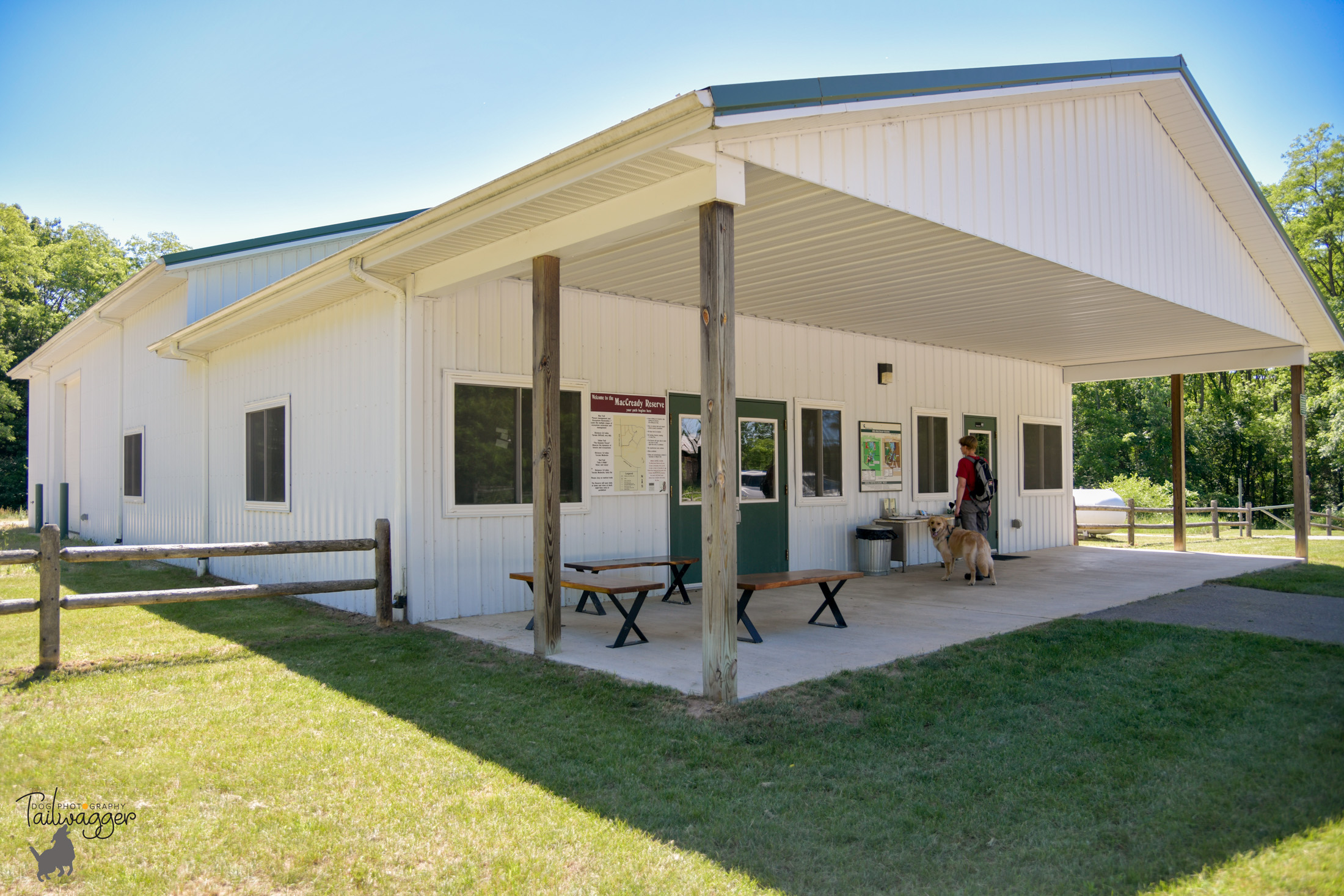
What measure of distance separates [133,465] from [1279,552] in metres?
18.4

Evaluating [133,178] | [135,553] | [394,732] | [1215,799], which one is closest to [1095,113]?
[1215,799]

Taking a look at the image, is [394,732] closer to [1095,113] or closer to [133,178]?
[1095,113]

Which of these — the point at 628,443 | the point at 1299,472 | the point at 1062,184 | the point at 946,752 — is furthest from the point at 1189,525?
the point at 946,752

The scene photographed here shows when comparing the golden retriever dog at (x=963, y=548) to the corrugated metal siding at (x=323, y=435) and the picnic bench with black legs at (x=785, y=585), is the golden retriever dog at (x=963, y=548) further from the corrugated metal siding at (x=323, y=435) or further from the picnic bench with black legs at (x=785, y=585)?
the corrugated metal siding at (x=323, y=435)

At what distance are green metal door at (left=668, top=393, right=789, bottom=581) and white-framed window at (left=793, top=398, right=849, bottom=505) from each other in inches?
9.7

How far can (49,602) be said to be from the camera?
5832 millimetres

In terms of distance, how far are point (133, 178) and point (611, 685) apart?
54.6 feet

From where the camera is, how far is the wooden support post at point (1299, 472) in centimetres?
1255

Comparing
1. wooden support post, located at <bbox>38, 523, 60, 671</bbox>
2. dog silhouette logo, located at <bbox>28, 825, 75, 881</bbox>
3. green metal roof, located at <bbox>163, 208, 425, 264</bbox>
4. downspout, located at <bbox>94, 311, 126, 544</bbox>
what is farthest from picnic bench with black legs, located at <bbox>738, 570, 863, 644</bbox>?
downspout, located at <bbox>94, 311, 126, 544</bbox>

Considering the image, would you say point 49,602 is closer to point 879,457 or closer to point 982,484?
point 982,484

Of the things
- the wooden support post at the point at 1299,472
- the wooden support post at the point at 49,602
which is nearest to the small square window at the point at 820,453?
the wooden support post at the point at 1299,472

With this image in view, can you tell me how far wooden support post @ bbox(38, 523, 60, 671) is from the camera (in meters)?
5.79

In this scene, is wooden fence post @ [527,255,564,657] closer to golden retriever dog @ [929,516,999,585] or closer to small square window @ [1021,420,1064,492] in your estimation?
golden retriever dog @ [929,516,999,585]

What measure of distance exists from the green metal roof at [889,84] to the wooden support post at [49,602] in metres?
5.14
